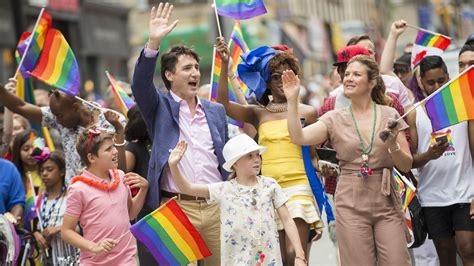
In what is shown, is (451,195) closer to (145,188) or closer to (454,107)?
(454,107)

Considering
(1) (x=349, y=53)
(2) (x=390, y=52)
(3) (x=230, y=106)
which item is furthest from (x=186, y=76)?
Result: (2) (x=390, y=52)

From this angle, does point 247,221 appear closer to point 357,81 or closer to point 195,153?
point 195,153

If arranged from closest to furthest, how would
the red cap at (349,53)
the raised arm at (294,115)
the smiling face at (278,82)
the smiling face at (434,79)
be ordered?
1. the raised arm at (294,115)
2. the smiling face at (278,82)
3. the red cap at (349,53)
4. the smiling face at (434,79)

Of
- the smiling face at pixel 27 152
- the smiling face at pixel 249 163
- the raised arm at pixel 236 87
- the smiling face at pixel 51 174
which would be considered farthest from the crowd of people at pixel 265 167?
the smiling face at pixel 27 152

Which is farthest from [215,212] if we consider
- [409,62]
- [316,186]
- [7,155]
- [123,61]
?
[123,61]

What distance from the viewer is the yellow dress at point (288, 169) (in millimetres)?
7242

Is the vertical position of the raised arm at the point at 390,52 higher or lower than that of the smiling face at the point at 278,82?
higher

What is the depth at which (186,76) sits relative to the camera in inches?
279

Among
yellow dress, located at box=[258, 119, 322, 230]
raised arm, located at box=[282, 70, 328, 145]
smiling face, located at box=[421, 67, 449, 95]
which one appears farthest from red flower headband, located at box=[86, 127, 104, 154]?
smiling face, located at box=[421, 67, 449, 95]

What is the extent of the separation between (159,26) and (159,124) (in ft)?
2.10

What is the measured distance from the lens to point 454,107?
7086mm

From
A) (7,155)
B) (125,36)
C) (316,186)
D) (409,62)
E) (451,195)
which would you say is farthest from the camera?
(125,36)

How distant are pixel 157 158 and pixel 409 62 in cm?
469

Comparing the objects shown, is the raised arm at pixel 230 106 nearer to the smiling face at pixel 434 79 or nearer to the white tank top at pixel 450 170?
the white tank top at pixel 450 170
